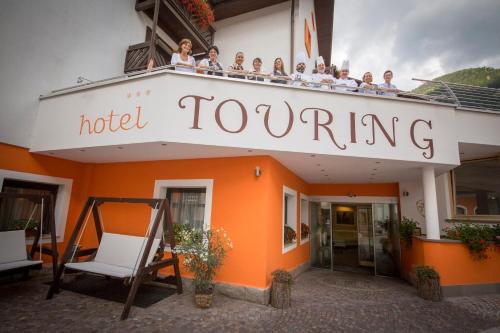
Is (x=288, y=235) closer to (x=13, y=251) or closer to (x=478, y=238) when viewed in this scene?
(x=478, y=238)

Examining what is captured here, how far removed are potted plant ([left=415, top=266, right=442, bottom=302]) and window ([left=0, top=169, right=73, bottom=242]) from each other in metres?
9.22

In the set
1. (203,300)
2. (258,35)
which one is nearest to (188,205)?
(203,300)

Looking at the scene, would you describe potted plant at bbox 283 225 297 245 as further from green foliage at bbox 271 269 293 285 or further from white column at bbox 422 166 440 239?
white column at bbox 422 166 440 239

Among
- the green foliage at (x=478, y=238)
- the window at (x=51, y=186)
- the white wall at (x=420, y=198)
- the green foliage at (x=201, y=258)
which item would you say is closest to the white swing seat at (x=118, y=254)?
the green foliage at (x=201, y=258)

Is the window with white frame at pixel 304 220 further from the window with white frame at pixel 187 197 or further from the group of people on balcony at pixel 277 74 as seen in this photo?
the group of people on balcony at pixel 277 74

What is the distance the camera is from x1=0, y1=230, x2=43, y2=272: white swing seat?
15.2 ft

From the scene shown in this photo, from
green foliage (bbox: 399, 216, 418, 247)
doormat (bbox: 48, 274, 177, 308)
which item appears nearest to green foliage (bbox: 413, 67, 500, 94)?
green foliage (bbox: 399, 216, 418, 247)

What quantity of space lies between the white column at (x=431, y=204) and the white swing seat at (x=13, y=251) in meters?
8.56

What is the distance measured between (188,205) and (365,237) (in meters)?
6.43

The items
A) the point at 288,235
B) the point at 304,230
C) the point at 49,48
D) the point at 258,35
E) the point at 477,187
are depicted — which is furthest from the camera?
the point at 258,35

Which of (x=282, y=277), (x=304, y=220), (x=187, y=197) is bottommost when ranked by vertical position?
(x=282, y=277)

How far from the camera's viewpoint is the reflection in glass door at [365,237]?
8.67 metres

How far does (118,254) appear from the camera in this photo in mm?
5191

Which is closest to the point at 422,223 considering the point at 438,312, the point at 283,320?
the point at 438,312
